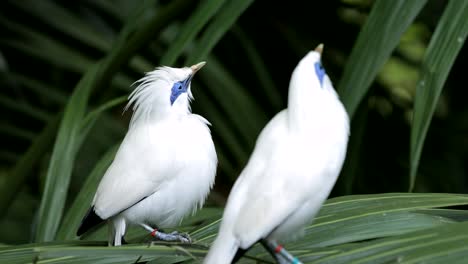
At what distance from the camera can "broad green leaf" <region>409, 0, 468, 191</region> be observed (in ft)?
3.51

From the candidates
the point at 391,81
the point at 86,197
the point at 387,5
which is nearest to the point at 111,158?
the point at 86,197

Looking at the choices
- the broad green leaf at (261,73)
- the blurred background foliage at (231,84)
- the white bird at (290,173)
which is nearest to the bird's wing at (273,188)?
the white bird at (290,173)

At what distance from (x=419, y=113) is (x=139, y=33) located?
77 centimetres

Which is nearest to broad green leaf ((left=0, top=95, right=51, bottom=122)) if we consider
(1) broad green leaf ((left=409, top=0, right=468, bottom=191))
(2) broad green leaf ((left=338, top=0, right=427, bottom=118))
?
(2) broad green leaf ((left=338, top=0, right=427, bottom=118))

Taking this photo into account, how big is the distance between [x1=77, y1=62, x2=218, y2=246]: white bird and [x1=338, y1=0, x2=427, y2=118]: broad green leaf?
30 cm

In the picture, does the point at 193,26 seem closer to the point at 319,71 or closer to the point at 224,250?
the point at 319,71

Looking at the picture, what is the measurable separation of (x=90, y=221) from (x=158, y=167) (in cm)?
15

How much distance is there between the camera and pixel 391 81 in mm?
2477

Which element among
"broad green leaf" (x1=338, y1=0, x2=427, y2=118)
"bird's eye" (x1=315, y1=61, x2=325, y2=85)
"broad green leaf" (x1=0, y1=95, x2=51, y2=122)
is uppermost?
"broad green leaf" (x1=0, y1=95, x2=51, y2=122)

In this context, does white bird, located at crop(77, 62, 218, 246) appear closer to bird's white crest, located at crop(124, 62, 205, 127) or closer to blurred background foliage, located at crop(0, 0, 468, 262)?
bird's white crest, located at crop(124, 62, 205, 127)

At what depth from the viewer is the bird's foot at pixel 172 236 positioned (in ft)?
3.98

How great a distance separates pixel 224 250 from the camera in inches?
34.9

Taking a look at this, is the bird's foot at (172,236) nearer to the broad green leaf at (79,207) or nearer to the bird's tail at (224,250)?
the broad green leaf at (79,207)

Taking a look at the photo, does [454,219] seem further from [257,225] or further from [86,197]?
[86,197]
